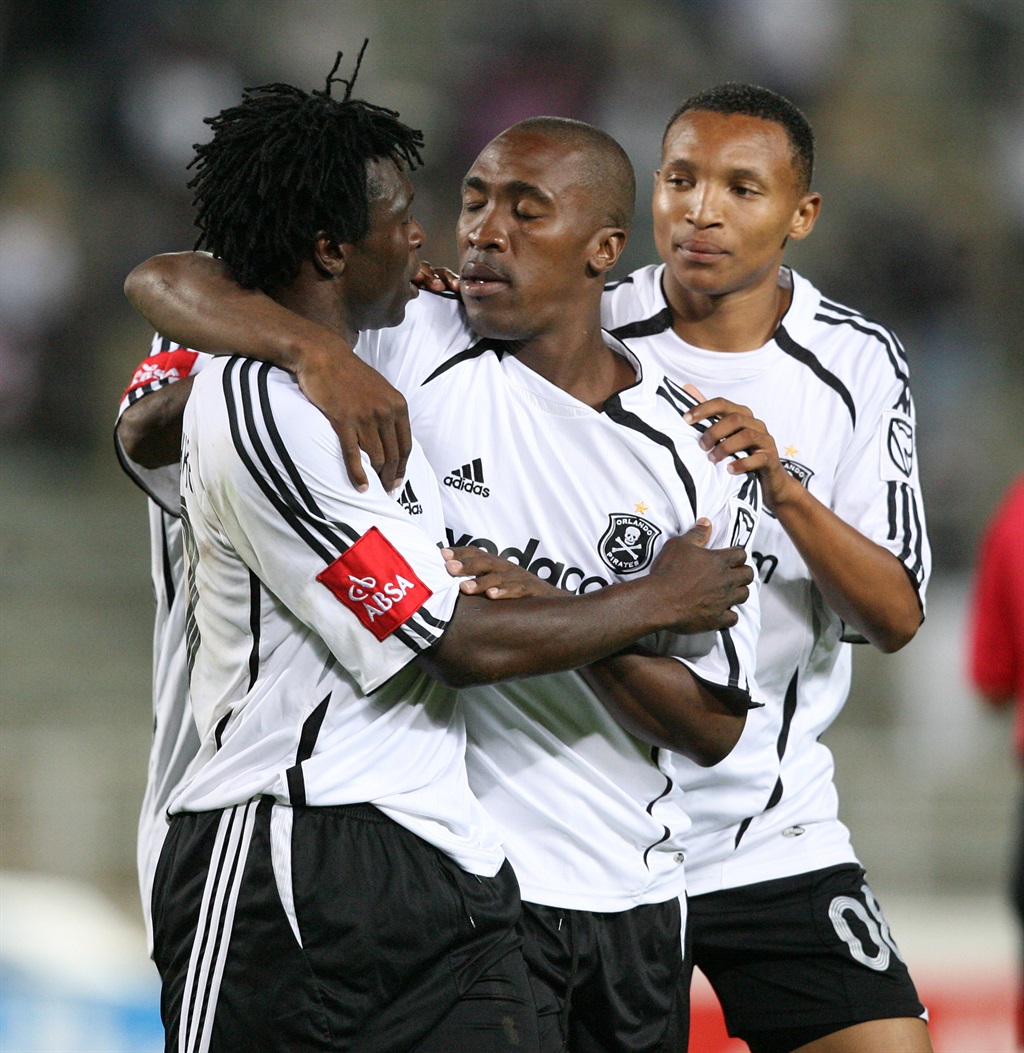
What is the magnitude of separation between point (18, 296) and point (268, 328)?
7.20 metres

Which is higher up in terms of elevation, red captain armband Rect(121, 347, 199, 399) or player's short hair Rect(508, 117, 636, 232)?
player's short hair Rect(508, 117, 636, 232)

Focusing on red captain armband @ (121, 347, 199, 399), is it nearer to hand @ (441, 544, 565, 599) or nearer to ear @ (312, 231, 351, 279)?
ear @ (312, 231, 351, 279)

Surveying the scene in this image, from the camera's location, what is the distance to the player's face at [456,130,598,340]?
116 inches

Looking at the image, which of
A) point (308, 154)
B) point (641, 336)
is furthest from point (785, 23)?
point (308, 154)

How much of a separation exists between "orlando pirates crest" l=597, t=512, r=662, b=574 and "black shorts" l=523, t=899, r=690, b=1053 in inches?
23.9

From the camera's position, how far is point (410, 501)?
8.77ft

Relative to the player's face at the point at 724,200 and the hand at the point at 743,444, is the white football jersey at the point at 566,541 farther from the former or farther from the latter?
the player's face at the point at 724,200

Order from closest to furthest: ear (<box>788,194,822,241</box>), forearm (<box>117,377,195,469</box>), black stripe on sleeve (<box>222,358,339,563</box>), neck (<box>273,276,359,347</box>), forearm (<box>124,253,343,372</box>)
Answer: black stripe on sleeve (<box>222,358,339,563</box>), forearm (<box>124,253,343,372</box>), neck (<box>273,276,359,347</box>), forearm (<box>117,377,195,469</box>), ear (<box>788,194,822,241</box>)

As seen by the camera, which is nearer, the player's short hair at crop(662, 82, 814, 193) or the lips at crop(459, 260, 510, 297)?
the lips at crop(459, 260, 510, 297)

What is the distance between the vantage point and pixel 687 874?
3.37 m

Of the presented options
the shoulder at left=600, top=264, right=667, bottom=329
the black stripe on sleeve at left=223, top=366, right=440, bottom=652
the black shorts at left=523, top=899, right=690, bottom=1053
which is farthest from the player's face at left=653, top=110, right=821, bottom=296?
the black shorts at left=523, top=899, right=690, bottom=1053

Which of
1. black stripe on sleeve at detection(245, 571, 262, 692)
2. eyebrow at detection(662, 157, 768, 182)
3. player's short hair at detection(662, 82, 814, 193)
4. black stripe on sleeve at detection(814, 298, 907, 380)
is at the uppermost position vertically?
player's short hair at detection(662, 82, 814, 193)

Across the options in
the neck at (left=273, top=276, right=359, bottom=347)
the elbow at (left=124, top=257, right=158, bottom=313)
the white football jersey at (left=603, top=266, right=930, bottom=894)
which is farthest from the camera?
the white football jersey at (left=603, top=266, right=930, bottom=894)

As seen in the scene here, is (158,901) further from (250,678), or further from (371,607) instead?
(371,607)
